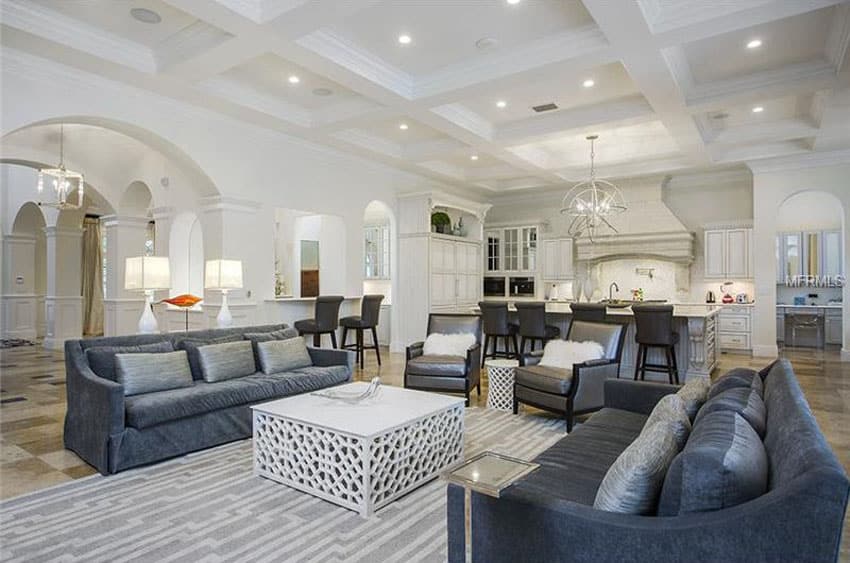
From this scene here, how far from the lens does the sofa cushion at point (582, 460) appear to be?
2.00 m

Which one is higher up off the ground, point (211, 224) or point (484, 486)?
point (211, 224)

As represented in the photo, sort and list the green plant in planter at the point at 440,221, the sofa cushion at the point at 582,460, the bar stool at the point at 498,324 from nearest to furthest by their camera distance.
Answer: the sofa cushion at the point at 582,460 → the bar stool at the point at 498,324 → the green plant in planter at the point at 440,221

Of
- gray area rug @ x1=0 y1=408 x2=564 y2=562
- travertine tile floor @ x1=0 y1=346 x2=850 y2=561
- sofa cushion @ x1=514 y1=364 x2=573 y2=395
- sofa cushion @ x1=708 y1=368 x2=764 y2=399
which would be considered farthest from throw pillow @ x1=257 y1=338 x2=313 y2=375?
sofa cushion @ x1=708 y1=368 x2=764 y2=399

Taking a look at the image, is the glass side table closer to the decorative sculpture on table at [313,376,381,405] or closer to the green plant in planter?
the decorative sculpture on table at [313,376,381,405]

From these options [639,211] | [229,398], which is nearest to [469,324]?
[229,398]

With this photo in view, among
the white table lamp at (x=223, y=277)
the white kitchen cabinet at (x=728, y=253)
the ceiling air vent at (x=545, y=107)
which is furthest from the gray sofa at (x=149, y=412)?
the white kitchen cabinet at (x=728, y=253)

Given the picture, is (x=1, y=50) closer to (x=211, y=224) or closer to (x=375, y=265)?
(x=211, y=224)

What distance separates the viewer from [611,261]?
396 inches

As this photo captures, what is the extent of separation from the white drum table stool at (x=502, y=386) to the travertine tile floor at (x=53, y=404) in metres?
0.27

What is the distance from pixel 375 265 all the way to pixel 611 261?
4695mm

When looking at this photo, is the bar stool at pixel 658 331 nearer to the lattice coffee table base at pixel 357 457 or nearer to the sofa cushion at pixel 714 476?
the lattice coffee table base at pixel 357 457

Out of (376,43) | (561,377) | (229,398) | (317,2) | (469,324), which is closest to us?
(317,2)

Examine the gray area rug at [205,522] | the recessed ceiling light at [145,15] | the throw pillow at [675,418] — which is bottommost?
the gray area rug at [205,522]

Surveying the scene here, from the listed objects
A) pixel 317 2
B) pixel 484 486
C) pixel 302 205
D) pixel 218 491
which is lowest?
pixel 218 491
